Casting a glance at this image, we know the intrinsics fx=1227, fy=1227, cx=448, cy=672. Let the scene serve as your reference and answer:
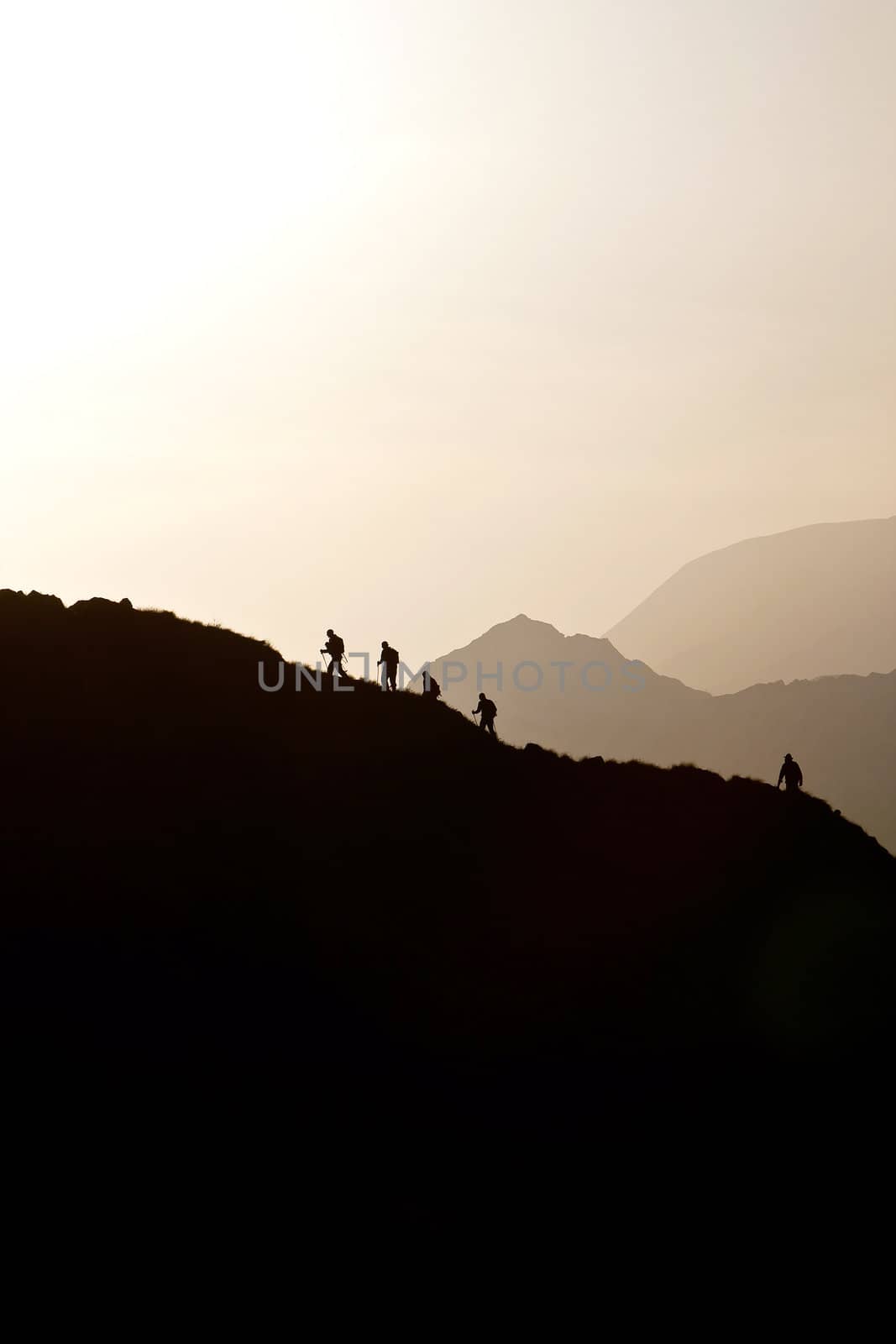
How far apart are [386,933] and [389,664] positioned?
14.6 m

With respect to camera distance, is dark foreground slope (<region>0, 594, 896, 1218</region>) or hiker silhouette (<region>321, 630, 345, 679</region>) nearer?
dark foreground slope (<region>0, 594, 896, 1218</region>)

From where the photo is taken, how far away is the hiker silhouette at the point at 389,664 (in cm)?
4447

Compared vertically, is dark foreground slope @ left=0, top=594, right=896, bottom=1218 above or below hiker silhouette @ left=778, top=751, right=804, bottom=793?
below

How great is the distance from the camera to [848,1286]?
29.0 meters

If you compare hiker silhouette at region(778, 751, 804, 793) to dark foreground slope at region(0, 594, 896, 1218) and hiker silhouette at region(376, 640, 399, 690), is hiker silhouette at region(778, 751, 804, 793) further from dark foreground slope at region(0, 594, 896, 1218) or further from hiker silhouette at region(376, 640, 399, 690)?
hiker silhouette at region(376, 640, 399, 690)

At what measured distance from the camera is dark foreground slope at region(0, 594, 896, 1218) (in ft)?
85.6

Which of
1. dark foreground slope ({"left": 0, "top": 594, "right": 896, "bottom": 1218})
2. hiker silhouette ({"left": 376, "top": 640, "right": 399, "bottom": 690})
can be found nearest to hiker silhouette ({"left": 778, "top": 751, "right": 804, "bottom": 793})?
dark foreground slope ({"left": 0, "top": 594, "right": 896, "bottom": 1218})

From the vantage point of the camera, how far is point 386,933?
3200 cm

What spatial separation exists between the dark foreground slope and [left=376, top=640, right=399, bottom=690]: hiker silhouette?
0.71 m

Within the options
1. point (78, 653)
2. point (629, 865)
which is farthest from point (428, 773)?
point (78, 653)

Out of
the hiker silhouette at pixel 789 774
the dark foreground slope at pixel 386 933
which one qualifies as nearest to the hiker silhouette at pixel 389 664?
the dark foreground slope at pixel 386 933

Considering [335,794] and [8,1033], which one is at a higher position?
[335,794]

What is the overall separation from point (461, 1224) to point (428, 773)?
16451 millimetres

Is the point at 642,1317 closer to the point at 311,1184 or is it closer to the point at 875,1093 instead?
the point at 311,1184
